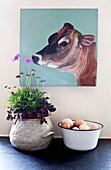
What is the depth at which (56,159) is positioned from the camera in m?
0.84

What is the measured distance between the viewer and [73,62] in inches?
45.3

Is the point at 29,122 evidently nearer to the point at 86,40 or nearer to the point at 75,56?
the point at 75,56

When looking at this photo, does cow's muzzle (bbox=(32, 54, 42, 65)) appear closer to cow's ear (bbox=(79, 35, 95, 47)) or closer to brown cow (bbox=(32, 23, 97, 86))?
brown cow (bbox=(32, 23, 97, 86))

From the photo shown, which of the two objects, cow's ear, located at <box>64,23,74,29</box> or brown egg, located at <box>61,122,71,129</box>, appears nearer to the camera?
brown egg, located at <box>61,122,71,129</box>

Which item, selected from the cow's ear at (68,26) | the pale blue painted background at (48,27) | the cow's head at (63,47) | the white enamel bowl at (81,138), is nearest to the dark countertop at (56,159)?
the white enamel bowl at (81,138)

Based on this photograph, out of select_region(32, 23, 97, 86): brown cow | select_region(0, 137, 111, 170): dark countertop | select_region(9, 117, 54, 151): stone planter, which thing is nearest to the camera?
select_region(0, 137, 111, 170): dark countertop

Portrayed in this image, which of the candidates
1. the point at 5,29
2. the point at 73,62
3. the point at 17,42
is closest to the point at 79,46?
the point at 73,62

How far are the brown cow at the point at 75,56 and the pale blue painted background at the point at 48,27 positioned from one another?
1.6 inches

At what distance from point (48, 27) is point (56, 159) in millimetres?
900

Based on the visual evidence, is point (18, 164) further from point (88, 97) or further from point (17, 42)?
point (17, 42)

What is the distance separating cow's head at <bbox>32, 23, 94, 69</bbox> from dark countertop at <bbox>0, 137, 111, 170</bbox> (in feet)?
1.95

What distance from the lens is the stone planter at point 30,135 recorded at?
0.90 meters

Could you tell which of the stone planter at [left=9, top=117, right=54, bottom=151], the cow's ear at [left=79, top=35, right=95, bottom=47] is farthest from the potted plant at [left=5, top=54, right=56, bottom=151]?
the cow's ear at [left=79, top=35, right=95, bottom=47]

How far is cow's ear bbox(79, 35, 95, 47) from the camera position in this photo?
3.77ft
